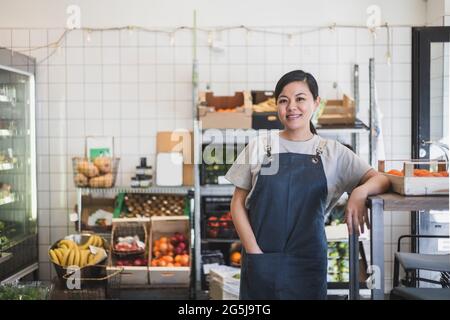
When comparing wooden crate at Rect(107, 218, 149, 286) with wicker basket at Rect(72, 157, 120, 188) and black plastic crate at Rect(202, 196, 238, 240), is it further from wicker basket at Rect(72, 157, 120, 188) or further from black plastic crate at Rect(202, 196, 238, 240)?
black plastic crate at Rect(202, 196, 238, 240)

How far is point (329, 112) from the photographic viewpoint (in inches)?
146

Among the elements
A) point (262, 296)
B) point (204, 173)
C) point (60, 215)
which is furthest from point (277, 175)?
point (60, 215)

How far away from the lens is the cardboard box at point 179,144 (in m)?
3.92

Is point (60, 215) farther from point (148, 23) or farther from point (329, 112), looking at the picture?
point (329, 112)

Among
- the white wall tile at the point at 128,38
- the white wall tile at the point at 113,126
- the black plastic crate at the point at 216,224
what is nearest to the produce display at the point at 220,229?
the black plastic crate at the point at 216,224

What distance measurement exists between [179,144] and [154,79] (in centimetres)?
47

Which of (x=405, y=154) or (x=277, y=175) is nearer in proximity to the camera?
(x=277, y=175)

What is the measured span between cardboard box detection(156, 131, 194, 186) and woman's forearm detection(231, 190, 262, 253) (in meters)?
1.94

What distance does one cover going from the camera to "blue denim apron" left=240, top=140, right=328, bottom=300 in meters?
1.91

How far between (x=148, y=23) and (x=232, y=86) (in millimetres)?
693

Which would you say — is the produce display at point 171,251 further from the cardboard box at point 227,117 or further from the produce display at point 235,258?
the cardboard box at point 227,117

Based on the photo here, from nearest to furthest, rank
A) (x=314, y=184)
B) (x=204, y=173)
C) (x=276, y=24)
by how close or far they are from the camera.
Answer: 1. (x=314, y=184)
2. (x=204, y=173)
3. (x=276, y=24)

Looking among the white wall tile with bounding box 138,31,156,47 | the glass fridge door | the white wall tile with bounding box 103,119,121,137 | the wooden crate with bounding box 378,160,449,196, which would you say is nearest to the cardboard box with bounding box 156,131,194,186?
the white wall tile with bounding box 103,119,121,137

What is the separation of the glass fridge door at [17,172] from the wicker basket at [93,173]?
39 centimetres
